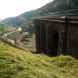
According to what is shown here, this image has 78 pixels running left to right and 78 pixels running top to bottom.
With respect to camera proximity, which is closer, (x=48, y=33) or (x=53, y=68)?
(x=53, y=68)

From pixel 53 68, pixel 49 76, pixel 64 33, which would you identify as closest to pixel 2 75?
pixel 49 76

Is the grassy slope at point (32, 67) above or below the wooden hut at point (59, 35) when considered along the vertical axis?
above

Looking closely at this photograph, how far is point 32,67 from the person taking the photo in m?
3.76

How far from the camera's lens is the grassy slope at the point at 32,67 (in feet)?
11.3

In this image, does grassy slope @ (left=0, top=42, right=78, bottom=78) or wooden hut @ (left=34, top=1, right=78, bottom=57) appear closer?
grassy slope @ (left=0, top=42, right=78, bottom=78)

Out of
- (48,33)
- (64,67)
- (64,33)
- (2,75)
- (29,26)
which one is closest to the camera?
(2,75)

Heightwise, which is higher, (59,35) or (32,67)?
(32,67)

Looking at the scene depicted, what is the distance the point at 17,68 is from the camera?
3602 mm

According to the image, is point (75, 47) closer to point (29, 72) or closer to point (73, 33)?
point (73, 33)

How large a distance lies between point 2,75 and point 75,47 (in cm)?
1137

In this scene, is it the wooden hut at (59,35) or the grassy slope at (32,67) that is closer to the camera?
the grassy slope at (32,67)

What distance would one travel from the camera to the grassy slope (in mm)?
3445

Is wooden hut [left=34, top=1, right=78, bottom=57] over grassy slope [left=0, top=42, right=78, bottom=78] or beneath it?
beneath

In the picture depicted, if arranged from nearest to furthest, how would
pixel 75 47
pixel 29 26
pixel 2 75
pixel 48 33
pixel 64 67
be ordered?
pixel 2 75 < pixel 64 67 < pixel 75 47 < pixel 48 33 < pixel 29 26
